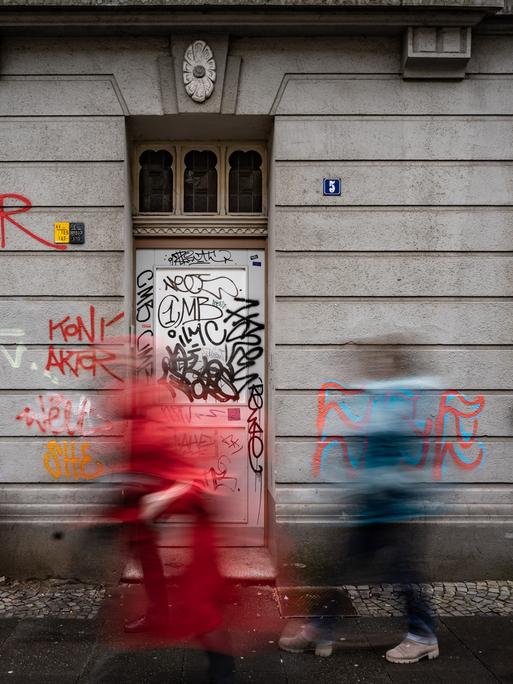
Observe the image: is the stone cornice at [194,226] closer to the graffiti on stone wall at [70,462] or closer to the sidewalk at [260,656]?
the graffiti on stone wall at [70,462]

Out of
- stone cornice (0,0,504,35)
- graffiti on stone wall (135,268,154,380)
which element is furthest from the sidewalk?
stone cornice (0,0,504,35)

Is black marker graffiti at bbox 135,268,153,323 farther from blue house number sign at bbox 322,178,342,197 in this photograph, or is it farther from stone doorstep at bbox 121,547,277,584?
stone doorstep at bbox 121,547,277,584

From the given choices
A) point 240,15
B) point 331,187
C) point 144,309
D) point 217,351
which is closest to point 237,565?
point 217,351

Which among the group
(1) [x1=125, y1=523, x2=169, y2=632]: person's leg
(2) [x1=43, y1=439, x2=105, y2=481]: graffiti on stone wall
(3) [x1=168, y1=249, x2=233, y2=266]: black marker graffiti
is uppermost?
(3) [x1=168, y1=249, x2=233, y2=266]: black marker graffiti

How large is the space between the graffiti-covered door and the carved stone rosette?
1.39m

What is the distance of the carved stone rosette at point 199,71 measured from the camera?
19.8 feet

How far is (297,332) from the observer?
20.0ft

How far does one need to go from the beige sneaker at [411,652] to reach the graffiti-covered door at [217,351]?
7.33ft

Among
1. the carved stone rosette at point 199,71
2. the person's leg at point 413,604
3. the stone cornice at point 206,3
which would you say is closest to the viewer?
the person's leg at point 413,604

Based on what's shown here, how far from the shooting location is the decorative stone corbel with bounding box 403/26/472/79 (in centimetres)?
596

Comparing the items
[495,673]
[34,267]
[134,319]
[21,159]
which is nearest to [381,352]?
[495,673]

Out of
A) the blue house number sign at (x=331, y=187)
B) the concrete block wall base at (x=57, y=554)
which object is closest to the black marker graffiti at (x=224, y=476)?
the concrete block wall base at (x=57, y=554)

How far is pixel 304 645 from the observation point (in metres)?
4.62

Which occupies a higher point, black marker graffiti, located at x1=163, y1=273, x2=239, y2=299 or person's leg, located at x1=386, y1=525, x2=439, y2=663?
black marker graffiti, located at x1=163, y1=273, x2=239, y2=299
